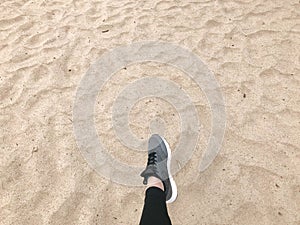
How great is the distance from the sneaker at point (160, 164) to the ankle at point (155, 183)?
26 millimetres

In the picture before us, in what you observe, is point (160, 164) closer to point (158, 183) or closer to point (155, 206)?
point (158, 183)

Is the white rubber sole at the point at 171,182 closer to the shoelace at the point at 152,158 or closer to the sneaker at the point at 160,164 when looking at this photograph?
the sneaker at the point at 160,164

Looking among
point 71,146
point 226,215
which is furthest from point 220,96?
point 71,146

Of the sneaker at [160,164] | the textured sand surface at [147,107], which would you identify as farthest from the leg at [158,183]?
the textured sand surface at [147,107]

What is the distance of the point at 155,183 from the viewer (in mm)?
2635

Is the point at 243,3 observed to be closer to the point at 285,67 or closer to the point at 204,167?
the point at 285,67

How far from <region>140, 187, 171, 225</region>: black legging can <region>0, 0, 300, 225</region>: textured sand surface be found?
22 centimetres

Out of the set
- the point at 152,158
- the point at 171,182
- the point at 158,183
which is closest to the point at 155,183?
the point at 158,183

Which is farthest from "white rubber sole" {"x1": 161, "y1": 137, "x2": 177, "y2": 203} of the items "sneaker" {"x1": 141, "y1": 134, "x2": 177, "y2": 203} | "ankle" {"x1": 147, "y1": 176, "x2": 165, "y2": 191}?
"ankle" {"x1": 147, "y1": 176, "x2": 165, "y2": 191}

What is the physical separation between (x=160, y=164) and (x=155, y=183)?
0.76 ft

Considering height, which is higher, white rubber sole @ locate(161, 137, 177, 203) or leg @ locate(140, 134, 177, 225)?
leg @ locate(140, 134, 177, 225)

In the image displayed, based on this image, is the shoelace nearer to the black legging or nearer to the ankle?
the ankle

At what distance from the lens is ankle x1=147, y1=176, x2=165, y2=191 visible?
2.60 metres

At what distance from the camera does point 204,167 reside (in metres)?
2.86
